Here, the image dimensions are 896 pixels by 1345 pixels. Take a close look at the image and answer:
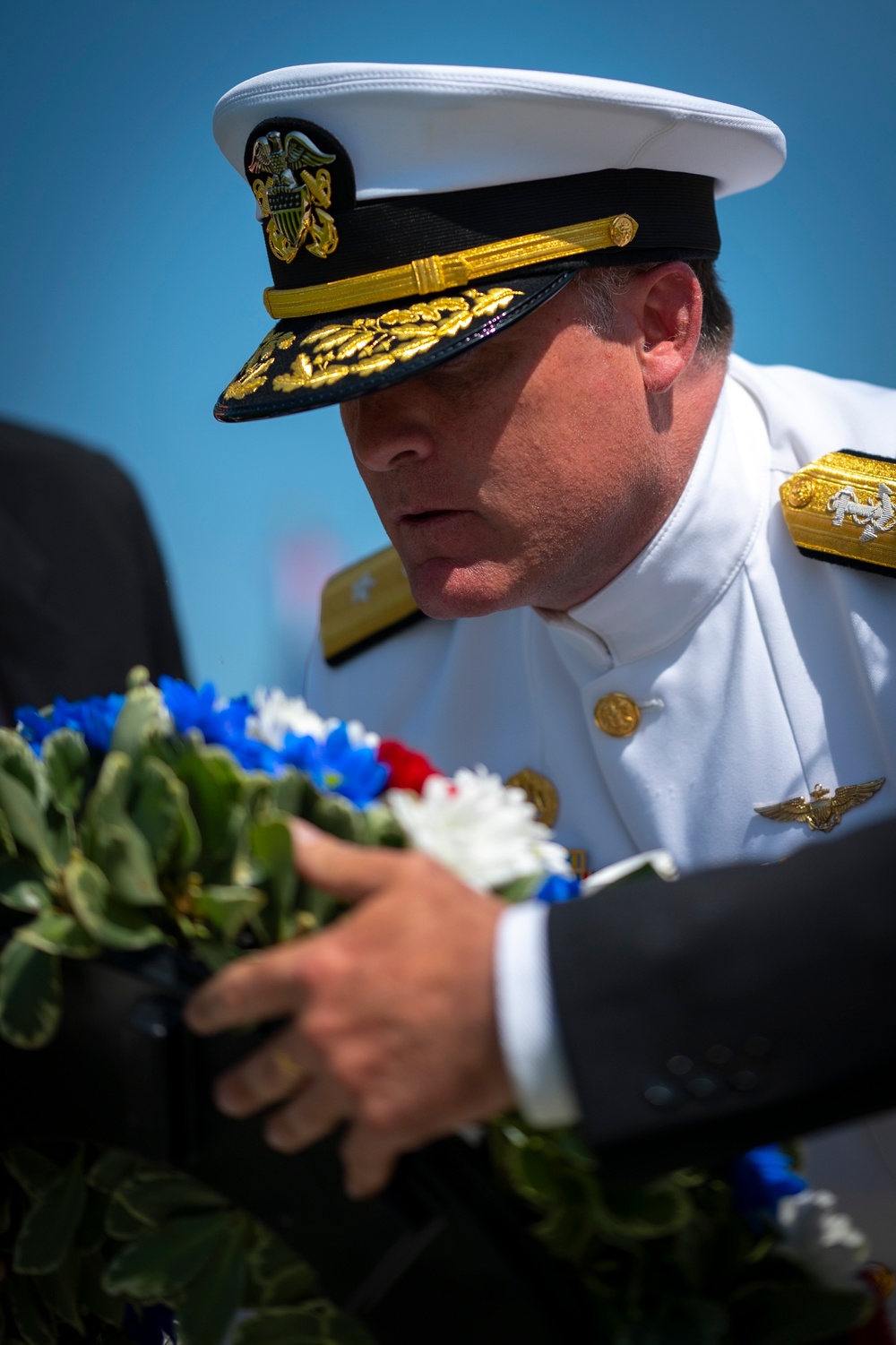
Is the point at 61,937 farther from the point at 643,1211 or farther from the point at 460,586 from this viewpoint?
the point at 460,586

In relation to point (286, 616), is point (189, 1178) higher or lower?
higher

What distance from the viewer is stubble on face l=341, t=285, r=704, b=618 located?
141cm

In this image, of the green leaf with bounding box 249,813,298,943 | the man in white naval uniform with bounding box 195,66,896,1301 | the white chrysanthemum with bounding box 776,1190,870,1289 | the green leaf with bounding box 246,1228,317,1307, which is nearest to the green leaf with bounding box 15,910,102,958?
the green leaf with bounding box 249,813,298,943

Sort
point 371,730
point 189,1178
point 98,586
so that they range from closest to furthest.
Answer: point 189,1178 < point 371,730 < point 98,586

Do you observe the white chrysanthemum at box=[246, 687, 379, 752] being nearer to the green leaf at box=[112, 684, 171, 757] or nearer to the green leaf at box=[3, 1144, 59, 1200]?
the green leaf at box=[112, 684, 171, 757]

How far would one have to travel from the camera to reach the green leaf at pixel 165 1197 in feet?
2.66

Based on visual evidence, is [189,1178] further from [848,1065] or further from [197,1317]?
[848,1065]

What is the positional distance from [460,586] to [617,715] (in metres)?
0.26

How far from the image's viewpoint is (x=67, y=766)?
86 centimetres

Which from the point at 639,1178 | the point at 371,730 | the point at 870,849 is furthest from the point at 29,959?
the point at 371,730

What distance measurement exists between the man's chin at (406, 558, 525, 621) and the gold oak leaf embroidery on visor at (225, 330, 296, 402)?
0.26 metres

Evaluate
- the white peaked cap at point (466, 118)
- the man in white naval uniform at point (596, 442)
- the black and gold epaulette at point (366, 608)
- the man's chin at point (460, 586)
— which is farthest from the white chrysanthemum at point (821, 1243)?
the black and gold epaulette at point (366, 608)

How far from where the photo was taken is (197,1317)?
2.59ft

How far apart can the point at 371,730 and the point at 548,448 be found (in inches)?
21.7
